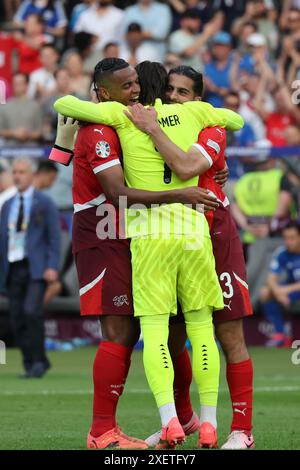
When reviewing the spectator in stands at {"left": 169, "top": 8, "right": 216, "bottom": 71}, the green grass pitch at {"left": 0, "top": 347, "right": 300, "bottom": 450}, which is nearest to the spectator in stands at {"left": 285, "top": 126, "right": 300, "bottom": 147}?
the spectator in stands at {"left": 169, "top": 8, "right": 216, "bottom": 71}

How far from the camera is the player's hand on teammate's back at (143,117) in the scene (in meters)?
7.35

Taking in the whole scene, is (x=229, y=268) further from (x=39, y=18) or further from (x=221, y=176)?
(x=39, y=18)

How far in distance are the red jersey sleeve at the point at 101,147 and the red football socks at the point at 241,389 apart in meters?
1.46

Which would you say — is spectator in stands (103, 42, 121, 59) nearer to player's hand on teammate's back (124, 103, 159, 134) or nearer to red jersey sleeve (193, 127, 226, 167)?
red jersey sleeve (193, 127, 226, 167)

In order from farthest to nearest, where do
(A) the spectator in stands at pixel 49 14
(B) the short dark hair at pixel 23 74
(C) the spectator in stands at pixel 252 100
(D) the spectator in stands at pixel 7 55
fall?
(A) the spectator in stands at pixel 49 14 → (D) the spectator in stands at pixel 7 55 → (B) the short dark hair at pixel 23 74 → (C) the spectator in stands at pixel 252 100

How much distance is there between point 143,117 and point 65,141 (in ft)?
2.62

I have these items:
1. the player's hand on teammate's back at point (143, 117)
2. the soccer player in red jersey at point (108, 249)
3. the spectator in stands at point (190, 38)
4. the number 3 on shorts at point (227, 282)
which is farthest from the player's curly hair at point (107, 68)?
the spectator in stands at point (190, 38)

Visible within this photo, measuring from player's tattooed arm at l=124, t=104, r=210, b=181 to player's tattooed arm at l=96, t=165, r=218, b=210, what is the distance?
101mm

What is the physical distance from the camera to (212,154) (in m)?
7.51

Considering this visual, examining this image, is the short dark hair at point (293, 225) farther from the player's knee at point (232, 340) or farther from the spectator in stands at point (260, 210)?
the player's knee at point (232, 340)

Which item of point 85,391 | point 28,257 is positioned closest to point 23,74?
point 28,257

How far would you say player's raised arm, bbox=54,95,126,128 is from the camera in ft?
24.2

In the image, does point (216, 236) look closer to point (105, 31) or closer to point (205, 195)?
point (205, 195)
